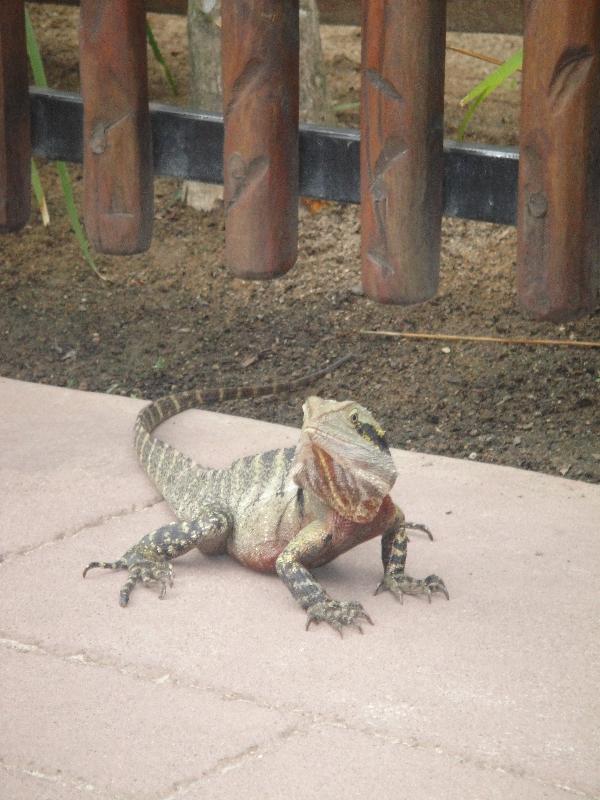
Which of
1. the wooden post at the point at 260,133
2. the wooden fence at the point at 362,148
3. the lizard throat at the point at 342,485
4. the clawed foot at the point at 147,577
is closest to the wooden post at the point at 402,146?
the wooden fence at the point at 362,148

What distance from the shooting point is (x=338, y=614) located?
3.22 meters

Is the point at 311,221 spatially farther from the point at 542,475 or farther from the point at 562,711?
the point at 562,711

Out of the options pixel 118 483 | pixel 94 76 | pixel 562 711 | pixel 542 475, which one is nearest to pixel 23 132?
pixel 94 76

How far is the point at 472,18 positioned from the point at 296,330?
2.13 meters

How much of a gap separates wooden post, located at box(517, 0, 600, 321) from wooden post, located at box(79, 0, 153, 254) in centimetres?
114

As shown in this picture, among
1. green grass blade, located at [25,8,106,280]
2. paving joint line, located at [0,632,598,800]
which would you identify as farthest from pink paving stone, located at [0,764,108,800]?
green grass blade, located at [25,8,106,280]

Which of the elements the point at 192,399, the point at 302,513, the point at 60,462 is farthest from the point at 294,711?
the point at 192,399

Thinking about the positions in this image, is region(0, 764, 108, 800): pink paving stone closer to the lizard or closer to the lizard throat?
the lizard

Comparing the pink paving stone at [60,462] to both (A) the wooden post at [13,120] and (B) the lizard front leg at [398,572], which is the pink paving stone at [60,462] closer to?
(A) the wooden post at [13,120]

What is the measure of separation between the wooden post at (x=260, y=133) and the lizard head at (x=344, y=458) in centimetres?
48

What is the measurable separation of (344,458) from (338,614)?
0.40 metres

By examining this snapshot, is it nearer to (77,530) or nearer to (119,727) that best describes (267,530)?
(77,530)

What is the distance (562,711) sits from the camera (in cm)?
278

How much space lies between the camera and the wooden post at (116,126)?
349 centimetres
